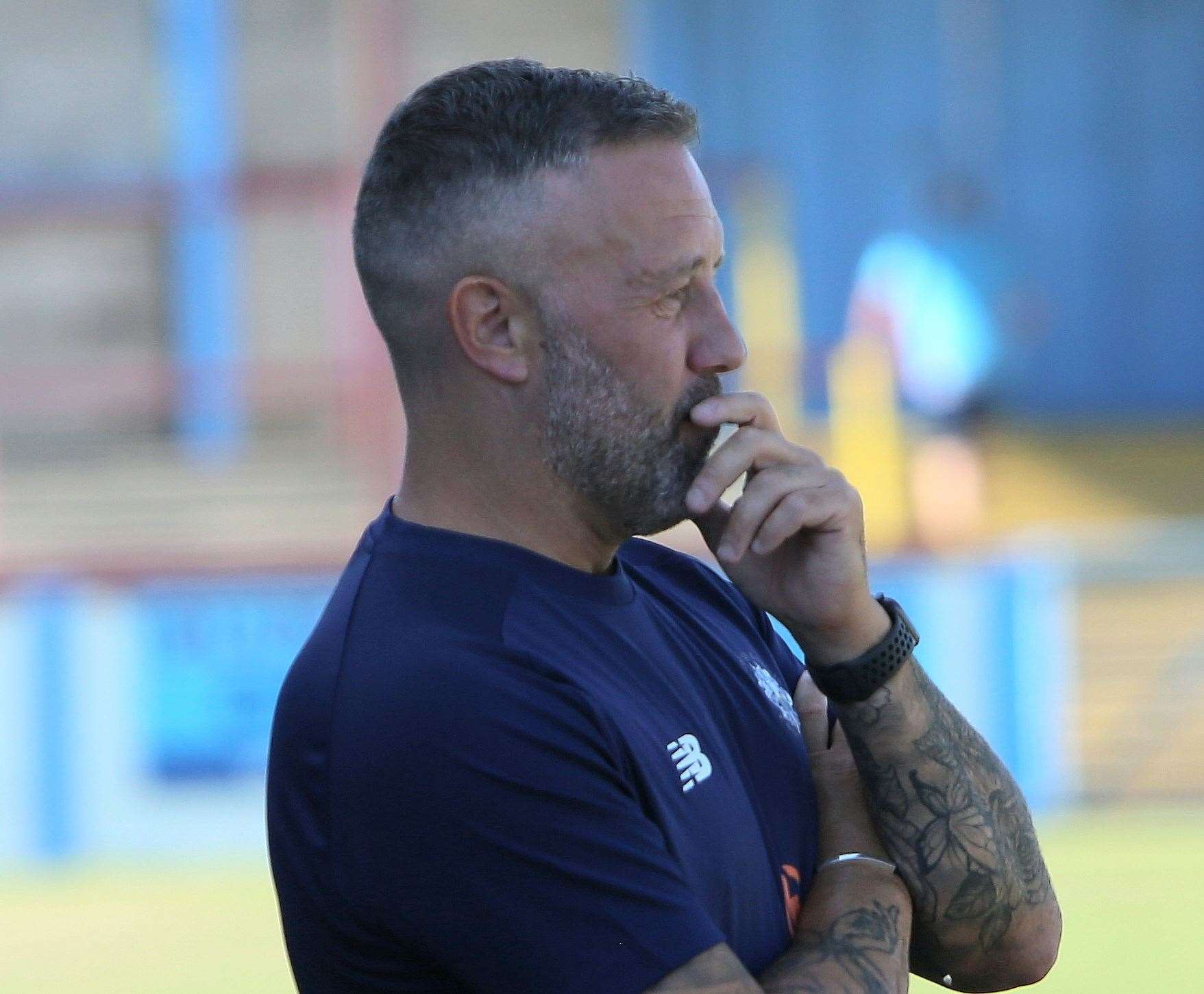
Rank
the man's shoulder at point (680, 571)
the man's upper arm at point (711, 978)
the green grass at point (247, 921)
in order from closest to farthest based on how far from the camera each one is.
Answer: the man's upper arm at point (711, 978) → the man's shoulder at point (680, 571) → the green grass at point (247, 921)

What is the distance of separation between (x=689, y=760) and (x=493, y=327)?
1.53 feet

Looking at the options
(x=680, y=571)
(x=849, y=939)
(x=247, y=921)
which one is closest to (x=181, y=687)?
(x=247, y=921)

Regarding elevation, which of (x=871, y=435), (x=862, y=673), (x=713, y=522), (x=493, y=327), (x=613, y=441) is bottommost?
(x=871, y=435)

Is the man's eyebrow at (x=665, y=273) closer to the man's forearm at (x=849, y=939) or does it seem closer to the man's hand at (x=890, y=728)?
the man's hand at (x=890, y=728)

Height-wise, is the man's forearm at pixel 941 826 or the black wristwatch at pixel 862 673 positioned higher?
the black wristwatch at pixel 862 673

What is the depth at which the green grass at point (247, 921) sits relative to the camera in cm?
553

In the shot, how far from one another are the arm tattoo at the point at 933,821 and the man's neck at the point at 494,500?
39cm

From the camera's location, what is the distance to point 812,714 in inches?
83.0

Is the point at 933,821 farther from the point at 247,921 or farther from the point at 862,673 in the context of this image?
the point at 247,921

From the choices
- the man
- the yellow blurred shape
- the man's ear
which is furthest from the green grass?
the man's ear

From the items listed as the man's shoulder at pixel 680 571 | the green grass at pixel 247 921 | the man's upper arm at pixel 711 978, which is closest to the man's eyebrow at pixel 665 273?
the man's shoulder at pixel 680 571

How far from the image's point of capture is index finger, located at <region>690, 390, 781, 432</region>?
5.94 ft

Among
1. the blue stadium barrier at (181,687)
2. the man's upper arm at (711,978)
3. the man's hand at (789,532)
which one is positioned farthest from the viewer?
the blue stadium barrier at (181,687)

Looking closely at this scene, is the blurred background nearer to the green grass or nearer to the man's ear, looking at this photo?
the green grass
